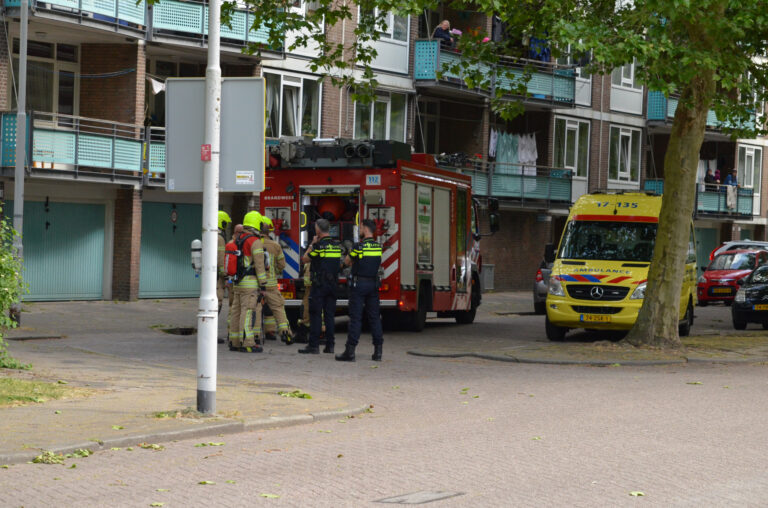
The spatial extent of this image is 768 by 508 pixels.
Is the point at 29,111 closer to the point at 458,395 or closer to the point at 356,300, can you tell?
the point at 356,300

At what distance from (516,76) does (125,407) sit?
3131 cm

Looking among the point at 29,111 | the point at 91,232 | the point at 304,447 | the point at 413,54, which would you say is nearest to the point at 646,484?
the point at 304,447

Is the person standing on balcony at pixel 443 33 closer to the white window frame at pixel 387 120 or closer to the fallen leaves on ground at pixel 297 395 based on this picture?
the white window frame at pixel 387 120

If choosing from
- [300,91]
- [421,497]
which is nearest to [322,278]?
[421,497]

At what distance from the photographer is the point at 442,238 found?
21.2 meters

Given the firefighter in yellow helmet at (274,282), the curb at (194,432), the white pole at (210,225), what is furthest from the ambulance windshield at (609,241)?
the white pole at (210,225)

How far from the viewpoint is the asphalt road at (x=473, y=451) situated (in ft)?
23.7

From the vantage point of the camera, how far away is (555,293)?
63.1 ft

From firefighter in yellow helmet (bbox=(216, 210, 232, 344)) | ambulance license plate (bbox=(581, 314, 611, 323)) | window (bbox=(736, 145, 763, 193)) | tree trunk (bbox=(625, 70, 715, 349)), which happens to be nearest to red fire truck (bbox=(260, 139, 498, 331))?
firefighter in yellow helmet (bbox=(216, 210, 232, 344))

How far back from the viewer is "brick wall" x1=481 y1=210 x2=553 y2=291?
40.5 metres

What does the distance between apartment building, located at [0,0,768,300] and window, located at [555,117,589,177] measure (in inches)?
53.6

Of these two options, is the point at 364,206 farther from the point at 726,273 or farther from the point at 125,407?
the point at 726,273

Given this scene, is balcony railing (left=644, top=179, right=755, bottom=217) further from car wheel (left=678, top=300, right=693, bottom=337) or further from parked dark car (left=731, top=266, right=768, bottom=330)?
car wheel (left=678, top=300, right=693, bottom=337)

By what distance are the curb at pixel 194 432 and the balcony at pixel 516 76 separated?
25511mm
